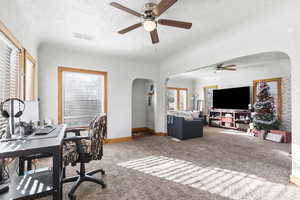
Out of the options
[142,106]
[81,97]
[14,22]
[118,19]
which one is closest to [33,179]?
[14,22]

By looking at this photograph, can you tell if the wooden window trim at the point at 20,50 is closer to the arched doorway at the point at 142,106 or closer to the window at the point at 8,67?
the window at the point at 8,67

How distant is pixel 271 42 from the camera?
2309 millimetres

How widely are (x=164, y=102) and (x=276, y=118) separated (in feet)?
13.2

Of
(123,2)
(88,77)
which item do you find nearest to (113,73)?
(88,77)

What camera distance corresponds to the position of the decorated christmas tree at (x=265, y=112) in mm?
4895

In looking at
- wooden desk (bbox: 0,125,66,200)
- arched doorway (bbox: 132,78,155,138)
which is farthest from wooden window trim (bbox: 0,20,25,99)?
arched doorway (bbox: 132,78,155,138)

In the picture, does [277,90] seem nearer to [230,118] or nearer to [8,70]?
[230,118]

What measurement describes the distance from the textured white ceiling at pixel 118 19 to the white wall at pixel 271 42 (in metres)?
0.22

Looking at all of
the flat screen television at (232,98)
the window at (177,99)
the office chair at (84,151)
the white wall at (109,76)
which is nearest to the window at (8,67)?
the office chair at (84,151)

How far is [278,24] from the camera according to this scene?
222cm

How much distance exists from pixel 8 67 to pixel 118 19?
175 centimetres

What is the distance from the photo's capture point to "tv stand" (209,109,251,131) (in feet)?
20.1

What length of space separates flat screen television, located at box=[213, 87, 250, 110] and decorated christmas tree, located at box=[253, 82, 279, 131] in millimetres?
913

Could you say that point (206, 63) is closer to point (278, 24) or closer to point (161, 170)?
point (278, 24)
